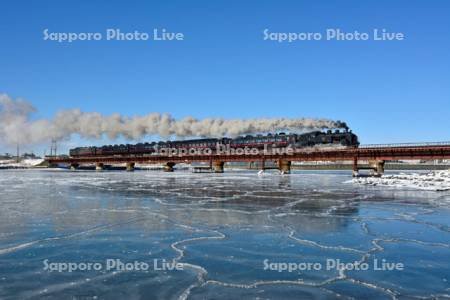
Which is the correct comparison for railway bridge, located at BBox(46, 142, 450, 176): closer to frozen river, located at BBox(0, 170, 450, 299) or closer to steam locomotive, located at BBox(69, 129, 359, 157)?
steam locomotive, located at BBox(69, 129, 359, 157)

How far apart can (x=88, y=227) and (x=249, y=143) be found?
5180cm

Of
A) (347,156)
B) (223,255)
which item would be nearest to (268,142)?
(347,156)

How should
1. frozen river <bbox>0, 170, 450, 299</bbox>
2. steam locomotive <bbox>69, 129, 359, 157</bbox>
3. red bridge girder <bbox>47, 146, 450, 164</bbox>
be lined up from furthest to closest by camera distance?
steam locomotive <bbox>69, 129, 359, 157</bbox>
red bridge girder <bbox>47, 146, 450, 164</bbox>
frozen river <bbox>0, 170, 450, 299</bbox>

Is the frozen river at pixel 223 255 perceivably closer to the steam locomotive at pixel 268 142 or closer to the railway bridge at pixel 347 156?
the railway bridge at pixel 347 156

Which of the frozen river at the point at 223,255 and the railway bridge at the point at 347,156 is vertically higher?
the railway bridge at the point at 347,156

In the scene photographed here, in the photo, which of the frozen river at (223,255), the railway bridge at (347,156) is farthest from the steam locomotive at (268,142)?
the frozen river at (223,255)

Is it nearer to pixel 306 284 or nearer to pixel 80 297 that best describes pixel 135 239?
pixel 80 297

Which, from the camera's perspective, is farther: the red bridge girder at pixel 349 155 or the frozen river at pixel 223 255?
the red bridge girder at pixel 349 155

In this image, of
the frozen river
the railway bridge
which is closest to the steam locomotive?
the railway bridge

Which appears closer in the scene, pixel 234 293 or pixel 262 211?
pixel 234 293

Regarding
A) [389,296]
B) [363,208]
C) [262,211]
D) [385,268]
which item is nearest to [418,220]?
[363,208]

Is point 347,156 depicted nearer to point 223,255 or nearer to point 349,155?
point 349,155

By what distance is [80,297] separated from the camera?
16.2ft

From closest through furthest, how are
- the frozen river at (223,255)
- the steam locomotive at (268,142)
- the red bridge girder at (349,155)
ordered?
the frozen river at (223,255), the red bridge girder at (349,155), the steam locomotive at (268,142)
